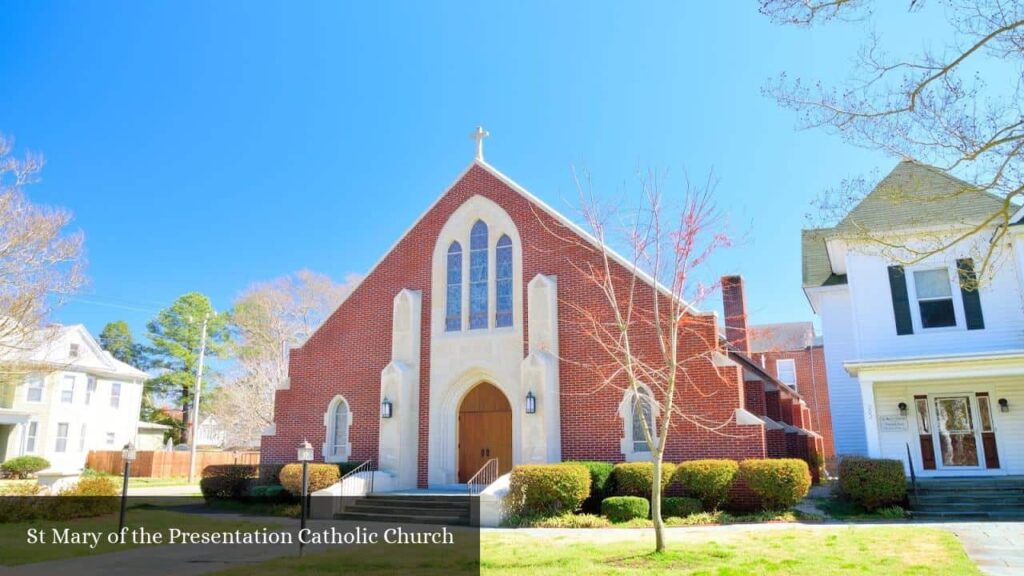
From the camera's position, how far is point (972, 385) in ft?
51.9

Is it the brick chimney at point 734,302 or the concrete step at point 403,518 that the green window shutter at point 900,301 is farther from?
the concrete step at point 403,518

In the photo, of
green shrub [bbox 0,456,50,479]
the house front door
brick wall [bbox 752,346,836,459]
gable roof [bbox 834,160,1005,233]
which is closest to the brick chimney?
gable roof [bbox 834,160,1005,233]

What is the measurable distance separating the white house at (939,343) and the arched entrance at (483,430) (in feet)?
27.7

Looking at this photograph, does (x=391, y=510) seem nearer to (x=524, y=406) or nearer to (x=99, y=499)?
(x=524, y=406)

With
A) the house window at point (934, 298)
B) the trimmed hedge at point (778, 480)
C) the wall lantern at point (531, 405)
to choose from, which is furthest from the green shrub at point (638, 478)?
the house window at point (934, 298)

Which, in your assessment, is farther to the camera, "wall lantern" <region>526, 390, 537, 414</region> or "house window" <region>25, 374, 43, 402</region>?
"house window" <region>25, 374, 43, 402</region>

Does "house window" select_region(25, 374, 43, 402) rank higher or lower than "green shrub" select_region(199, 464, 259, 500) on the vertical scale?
higher

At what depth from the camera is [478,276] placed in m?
19.2

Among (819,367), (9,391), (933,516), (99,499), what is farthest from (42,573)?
(819,367)

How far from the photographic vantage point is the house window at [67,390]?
37.3 meters

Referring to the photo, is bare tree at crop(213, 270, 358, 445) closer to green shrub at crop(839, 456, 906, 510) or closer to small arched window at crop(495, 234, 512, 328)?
small arched window at crop(495, 234, 512, 328)

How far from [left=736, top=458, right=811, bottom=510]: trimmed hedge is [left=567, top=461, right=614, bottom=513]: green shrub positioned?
9.56 feet

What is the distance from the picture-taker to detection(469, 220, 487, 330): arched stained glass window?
1889cm

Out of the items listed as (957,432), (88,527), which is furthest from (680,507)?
(88,527)
